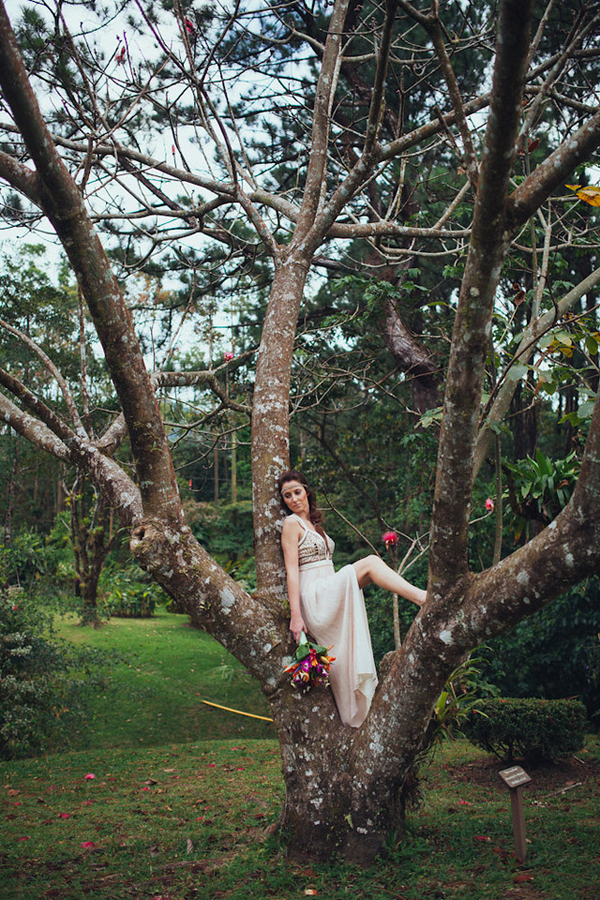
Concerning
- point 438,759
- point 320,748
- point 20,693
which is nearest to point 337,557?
point 438,759

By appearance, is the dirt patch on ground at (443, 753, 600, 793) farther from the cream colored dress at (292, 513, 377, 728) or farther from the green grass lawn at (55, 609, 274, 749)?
the green grass lawn at (55, 609, 274, 749)

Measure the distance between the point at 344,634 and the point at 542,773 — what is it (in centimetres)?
301

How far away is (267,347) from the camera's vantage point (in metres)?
3.35

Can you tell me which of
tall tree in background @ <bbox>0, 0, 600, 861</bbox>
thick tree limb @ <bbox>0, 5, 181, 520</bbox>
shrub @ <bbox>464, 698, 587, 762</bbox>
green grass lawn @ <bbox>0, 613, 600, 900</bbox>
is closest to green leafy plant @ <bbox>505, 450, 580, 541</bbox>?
tall tree in background @ <bbox>0, 0, 600, 861</bbox>

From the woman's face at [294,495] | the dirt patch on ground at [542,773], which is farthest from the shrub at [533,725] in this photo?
the woman's face at [294,495]

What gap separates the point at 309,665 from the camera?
273 cm

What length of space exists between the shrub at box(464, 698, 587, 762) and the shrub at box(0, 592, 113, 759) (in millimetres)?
3398

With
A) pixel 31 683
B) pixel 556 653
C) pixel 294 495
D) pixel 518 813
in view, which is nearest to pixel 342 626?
pixel 294 495

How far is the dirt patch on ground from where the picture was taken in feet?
15.5

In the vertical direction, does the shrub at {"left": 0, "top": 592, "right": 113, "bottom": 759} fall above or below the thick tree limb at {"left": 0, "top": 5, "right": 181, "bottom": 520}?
below

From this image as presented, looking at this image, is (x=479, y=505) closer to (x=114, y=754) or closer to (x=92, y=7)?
(x=114, y=754)

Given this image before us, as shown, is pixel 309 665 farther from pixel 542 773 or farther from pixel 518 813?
pixel 542 773

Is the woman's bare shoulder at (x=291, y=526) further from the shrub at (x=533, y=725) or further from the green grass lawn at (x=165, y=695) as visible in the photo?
the green grass lawn at (x=165, y=695)

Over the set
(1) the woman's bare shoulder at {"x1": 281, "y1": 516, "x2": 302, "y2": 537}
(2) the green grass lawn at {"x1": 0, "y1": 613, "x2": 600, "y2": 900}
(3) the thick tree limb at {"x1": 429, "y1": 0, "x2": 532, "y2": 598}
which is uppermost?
(3) the thick tree limb at {"x1": 429, "y1": 0, "x2": 532, "y2": 598}
